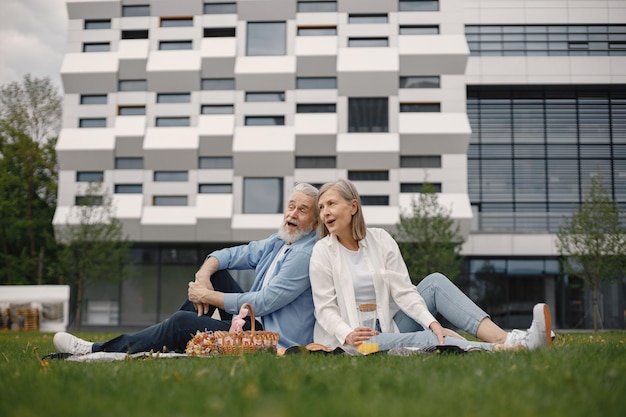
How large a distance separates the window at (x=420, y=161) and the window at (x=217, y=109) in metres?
8.23

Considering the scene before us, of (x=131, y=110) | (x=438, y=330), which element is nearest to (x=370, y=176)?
(x=131, y=110)

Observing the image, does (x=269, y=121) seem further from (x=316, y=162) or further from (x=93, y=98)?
(x=93, y=98)

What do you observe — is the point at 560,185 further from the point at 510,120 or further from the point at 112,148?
the point at 112,148

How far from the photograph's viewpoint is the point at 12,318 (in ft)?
97.2

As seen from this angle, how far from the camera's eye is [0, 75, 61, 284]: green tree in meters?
34.3

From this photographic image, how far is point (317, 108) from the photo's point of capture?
Answer: 30.9 m

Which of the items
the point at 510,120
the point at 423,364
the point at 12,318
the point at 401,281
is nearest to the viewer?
the point at 423,364

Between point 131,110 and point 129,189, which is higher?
point 131,110

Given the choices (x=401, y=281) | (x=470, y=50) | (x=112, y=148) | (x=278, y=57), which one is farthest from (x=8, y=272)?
(x=401, y=281)

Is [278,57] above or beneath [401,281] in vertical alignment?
above

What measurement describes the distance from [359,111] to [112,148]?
11366 mm

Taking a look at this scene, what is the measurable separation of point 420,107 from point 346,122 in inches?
137

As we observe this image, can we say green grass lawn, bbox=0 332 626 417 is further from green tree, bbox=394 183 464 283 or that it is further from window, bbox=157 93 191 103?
window, bbox=157 93 191 103

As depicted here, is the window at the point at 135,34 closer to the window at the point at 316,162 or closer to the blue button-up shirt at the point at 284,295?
the window at the point at 316,162
